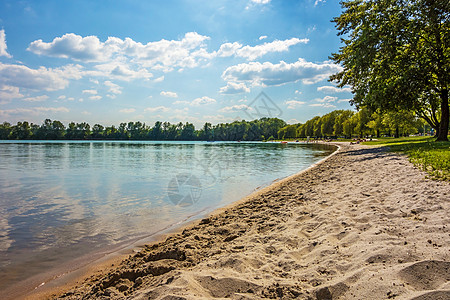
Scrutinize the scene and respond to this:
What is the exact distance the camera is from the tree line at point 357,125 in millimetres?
54894

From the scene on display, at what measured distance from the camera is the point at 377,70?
79.7 ft

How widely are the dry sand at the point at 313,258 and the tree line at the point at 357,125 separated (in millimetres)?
49457

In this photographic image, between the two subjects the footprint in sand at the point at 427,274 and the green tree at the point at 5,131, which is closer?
the footprint in sand at the point at 427,274

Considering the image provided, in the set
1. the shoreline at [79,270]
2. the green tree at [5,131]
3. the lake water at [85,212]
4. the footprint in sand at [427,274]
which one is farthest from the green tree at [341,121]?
the green tree at [5,131]

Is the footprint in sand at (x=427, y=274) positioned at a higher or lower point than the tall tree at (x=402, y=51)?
lower

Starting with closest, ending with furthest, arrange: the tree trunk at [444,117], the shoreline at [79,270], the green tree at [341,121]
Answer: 1. the shoreline at [79,270]
2. the tree trunk at [444,117]
3. the green tree at [341,121]

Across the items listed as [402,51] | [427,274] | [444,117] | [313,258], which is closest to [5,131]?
[402,51]

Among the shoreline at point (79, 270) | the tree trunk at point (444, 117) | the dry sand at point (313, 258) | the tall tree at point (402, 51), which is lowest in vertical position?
the shoreline at point (79, 270)

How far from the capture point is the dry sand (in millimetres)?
3211

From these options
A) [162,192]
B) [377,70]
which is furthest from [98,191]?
[377,70]

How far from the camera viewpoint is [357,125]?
314ft

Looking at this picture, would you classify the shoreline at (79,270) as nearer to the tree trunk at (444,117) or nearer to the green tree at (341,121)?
the tree trunk at (444,117)

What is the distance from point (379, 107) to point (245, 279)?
25.0 meters

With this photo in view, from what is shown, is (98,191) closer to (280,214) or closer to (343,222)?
(280,214)
